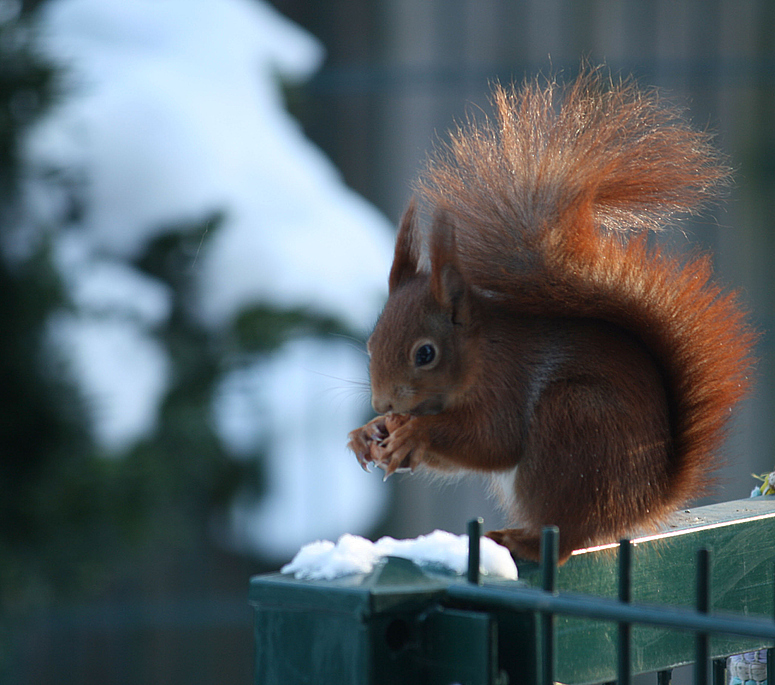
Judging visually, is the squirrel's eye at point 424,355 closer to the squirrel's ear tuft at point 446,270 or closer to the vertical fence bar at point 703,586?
the squirrel's ear tuft at point 446,270

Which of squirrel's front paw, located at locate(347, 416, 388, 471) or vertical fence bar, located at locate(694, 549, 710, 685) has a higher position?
squirrel's front paw, located at locate(347, 416, 388, 471)

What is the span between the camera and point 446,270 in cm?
86

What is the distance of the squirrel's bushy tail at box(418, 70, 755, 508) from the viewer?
0.83 metres

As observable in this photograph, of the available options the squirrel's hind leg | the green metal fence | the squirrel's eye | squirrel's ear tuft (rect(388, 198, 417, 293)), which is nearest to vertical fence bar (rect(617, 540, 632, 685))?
the green metal fence

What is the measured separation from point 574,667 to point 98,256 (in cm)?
167

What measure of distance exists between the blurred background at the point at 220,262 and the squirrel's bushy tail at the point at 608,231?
0.94 meters

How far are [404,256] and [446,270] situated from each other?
0.11 metres

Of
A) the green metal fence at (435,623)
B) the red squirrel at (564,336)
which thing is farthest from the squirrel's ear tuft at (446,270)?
the green metal fence at (435,623)

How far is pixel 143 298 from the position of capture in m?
2.06

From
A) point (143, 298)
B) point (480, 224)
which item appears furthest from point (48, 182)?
point (480, 224)

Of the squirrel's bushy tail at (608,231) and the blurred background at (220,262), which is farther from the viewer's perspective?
the blurred background at (220,262)

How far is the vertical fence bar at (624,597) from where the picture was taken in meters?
0.46

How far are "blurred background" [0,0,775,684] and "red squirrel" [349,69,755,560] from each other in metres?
0.96

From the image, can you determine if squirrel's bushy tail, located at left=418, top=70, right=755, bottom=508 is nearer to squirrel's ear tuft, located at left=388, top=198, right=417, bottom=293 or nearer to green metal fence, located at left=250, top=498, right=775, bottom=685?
squirrel's ear tuft, located at left=388, top=198, right=417, bottom=293
